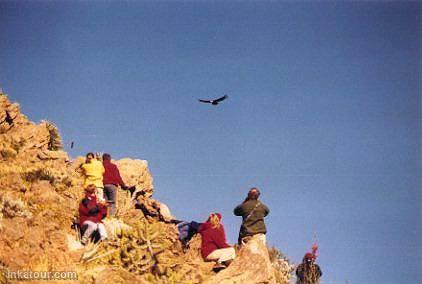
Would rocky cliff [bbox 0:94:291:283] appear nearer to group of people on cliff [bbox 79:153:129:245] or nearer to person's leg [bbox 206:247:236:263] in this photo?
person's leg [bbox 206:247:236:263]

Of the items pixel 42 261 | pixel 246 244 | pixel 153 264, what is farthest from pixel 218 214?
pixel 42 261

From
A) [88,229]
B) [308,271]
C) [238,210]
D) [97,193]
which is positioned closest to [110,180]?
[97,193]

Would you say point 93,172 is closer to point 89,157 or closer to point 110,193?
point 89,157

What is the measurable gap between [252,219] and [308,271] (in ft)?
13.0

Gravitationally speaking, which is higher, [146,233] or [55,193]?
[55,193]

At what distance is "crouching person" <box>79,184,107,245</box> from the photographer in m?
20.9

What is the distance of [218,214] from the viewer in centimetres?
2277

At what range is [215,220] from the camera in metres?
22.5

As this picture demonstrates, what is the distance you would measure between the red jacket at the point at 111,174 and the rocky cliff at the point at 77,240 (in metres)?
1.05

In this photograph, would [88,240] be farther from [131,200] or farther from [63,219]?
[131,200]

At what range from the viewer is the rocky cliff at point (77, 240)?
19.4 metres

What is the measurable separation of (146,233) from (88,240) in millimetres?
1795

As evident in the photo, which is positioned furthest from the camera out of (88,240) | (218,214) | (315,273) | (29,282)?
(315,273)

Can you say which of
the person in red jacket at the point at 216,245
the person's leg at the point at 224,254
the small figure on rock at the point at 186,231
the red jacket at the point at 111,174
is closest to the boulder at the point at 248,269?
the person's leg at the point at 224,254
